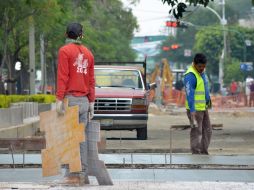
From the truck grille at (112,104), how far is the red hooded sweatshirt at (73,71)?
10723 mm

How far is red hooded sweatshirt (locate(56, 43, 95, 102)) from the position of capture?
10398 mm

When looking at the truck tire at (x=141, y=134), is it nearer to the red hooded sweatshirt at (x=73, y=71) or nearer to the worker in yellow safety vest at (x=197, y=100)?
the worker in yellow safety vest at (x=197, y=100)

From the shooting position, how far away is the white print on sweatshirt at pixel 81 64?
1049cm

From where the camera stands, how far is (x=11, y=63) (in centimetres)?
4131

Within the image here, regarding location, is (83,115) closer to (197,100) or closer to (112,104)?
(197,100)

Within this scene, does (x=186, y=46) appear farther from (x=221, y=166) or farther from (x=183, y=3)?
(x=221, y=166)

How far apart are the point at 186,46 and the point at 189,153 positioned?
113 m

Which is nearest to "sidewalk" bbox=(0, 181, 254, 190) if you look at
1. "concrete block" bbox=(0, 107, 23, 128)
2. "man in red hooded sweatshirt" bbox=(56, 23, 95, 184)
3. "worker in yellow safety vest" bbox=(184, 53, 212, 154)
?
"man in red hooded sweatshirt" bbox=(56, 23, 95, 184)

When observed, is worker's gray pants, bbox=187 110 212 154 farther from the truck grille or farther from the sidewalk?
A: the truck grille

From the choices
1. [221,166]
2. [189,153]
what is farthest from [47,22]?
[221,166]

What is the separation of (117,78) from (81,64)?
1199 cm

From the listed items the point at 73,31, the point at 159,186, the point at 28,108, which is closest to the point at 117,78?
the point at 28,108

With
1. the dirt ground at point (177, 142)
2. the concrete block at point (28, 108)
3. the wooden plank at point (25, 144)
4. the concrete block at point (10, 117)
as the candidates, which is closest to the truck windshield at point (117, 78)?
the dirt ground at point (177, 142)

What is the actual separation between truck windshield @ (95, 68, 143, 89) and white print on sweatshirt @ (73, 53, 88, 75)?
11.7m
